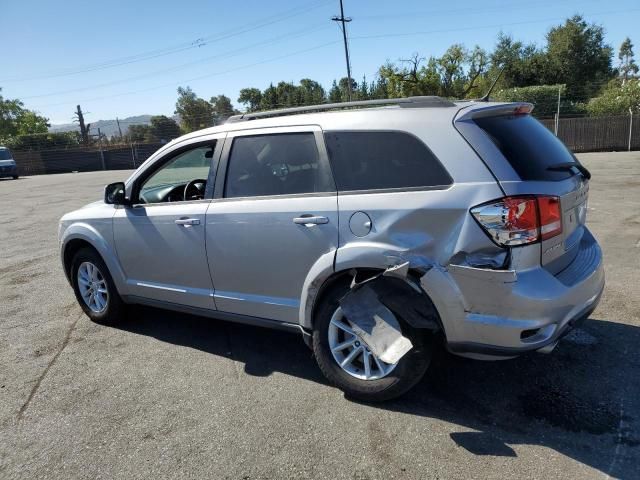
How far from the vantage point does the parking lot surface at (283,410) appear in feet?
9.04

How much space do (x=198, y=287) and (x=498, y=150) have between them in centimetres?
250

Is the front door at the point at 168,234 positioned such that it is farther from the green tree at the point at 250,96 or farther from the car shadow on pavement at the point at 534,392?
the green tree at the point at 250,96

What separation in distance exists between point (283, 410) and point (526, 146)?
7.45 ft

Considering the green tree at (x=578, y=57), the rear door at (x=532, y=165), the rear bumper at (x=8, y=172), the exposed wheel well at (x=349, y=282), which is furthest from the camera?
the green tree at (x=578, y=57)

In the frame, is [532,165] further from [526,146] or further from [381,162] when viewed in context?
[381,162]

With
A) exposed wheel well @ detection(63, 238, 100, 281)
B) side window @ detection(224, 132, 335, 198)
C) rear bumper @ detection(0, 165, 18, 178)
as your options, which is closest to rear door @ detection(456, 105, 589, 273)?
side window @ detection(224, 132, 335, 198)

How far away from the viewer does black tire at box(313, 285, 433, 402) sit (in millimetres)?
3098

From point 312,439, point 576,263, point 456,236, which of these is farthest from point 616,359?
point 312,439

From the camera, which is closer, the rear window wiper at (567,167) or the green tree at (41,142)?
the rear window wiper at (567,167)

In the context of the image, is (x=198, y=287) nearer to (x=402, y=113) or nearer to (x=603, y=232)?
(x=402, y=113)

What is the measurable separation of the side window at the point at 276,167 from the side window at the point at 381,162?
0.13 metres

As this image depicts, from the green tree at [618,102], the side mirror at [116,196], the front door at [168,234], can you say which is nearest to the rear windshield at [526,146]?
the front door at [168,234]

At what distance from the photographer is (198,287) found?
4.07 meters

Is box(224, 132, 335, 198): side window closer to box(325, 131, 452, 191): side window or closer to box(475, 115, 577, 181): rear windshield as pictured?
box(325, 131, 452, 191): side window
